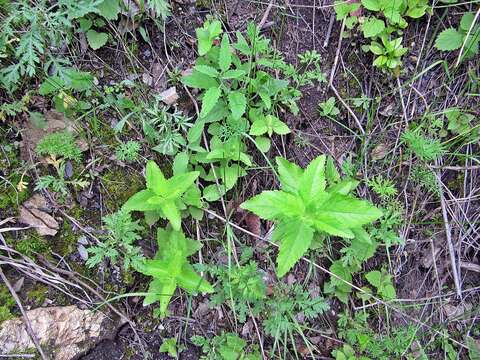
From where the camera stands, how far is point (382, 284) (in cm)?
264

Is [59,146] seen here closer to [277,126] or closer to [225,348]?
[277,126]

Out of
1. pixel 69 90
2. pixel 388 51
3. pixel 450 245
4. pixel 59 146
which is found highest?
pixel 69 90

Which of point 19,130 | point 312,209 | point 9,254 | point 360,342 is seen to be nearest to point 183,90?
point 19,130

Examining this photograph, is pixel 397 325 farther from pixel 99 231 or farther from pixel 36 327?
pixel 36 327

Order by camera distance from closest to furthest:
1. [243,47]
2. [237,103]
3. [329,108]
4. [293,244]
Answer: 1. [293,244]
2. [237,103]
3. [243,47]
4. [329,108]

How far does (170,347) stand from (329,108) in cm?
179

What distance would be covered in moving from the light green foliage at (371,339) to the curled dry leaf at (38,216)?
1.77m

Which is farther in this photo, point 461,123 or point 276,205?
point 461,123

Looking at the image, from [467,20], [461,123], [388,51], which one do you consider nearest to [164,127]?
[388,51]

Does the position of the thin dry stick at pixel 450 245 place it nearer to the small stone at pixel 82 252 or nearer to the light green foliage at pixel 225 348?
the light green foliage at pixel 225 348

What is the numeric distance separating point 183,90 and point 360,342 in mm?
1880

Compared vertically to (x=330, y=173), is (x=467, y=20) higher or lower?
higher

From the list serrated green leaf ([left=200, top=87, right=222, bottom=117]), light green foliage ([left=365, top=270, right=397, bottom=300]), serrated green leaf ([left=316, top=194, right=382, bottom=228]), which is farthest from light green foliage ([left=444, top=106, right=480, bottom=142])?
serrated green leaf ([left=200, top=87, right=222, bottom=117])

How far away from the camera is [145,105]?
2613 mm
